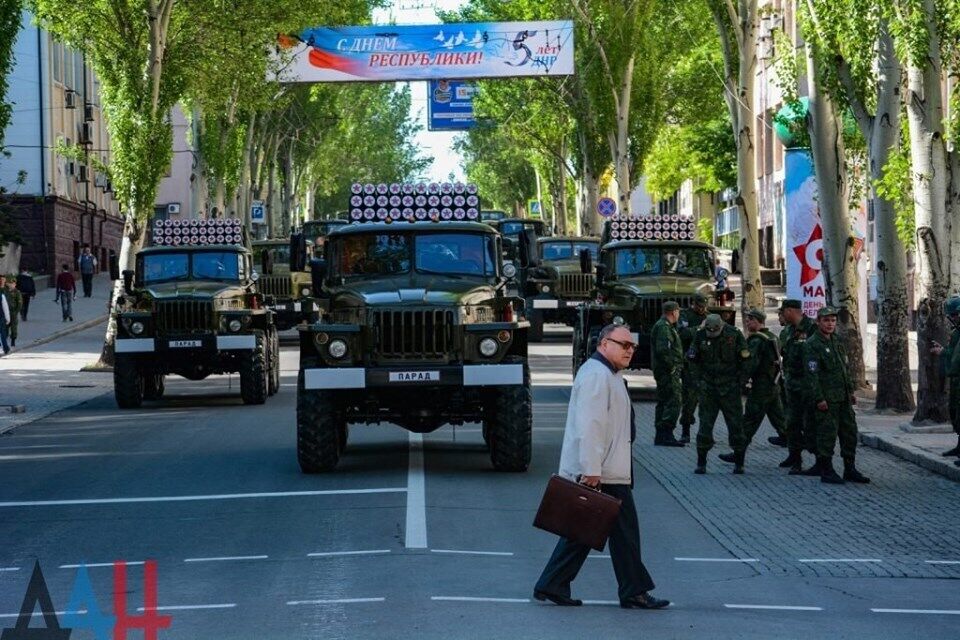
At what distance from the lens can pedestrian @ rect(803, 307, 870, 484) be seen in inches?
707

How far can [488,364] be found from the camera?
56.7 feet

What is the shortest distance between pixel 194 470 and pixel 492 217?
3547cm

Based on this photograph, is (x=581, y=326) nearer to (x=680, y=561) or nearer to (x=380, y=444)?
A: (x=380, y=444)

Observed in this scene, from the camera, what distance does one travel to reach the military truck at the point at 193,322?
87.5 ft

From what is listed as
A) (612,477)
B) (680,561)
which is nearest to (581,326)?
(680,561)

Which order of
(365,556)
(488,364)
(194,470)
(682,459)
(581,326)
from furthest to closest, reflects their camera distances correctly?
(581,326), (682,459), (194,470), (488,364), (365,556)

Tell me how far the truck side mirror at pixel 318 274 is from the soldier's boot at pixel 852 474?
560 centimetres

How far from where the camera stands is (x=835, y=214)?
2720cm

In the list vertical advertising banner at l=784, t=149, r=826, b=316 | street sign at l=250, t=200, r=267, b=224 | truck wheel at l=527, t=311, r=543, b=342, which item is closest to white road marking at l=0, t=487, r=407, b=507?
vertical advertising banner at l=784, t=149, r=826, b=316

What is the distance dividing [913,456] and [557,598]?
33.4 feet

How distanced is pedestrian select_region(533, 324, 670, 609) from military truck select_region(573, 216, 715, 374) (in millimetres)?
15943

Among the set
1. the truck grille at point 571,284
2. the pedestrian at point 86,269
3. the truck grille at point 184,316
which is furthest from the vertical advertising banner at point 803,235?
the pedestrian at point 86,269

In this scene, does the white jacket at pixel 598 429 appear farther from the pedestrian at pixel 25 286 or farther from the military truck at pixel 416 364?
the pedestrian at pixel 25 286

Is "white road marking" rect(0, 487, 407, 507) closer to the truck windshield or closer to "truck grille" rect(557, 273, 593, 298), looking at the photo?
"truck grille" rect(557, 273, 593, 298)
